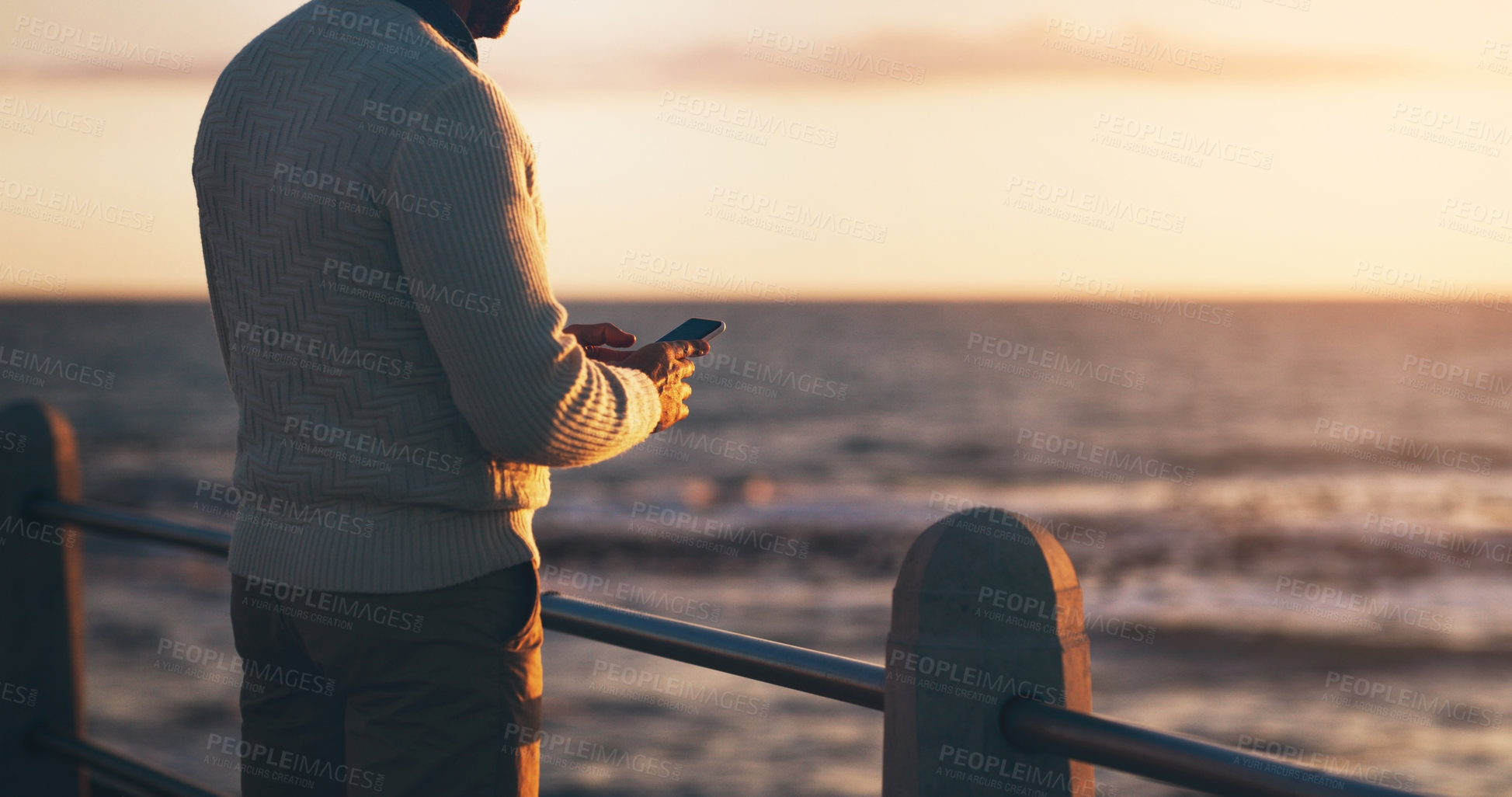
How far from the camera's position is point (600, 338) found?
5.86 ft

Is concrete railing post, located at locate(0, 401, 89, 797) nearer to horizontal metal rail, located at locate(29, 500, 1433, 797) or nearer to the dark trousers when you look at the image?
horizontal metal rail, located at locate(29, 500, 1433, 797)

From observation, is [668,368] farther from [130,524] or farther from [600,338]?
[130,524]

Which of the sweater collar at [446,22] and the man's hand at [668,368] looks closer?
the sweater collar at [446,22]

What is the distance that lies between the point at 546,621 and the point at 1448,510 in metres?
23.8

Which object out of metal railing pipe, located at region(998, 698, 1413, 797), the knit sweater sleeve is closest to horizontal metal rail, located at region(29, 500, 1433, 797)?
metal railing pipe, located at region(998, 698, 1413, 797)

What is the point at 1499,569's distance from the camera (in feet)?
53.8

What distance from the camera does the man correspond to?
1334 millimetres

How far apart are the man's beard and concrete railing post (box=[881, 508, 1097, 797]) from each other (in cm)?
93

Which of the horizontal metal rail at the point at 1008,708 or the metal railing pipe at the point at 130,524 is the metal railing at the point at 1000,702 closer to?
the horizontal metal rail at the point at 1008,708

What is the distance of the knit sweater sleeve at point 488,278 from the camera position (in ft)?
4.31

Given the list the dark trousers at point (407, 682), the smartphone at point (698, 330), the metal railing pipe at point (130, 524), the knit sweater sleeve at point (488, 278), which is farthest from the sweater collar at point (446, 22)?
the metal railing pipe at point (130, 524)

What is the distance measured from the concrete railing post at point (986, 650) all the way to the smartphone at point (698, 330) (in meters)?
0.68

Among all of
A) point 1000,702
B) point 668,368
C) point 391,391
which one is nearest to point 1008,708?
point 1000,702

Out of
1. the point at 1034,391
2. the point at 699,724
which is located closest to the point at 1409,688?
the point at 699,724
